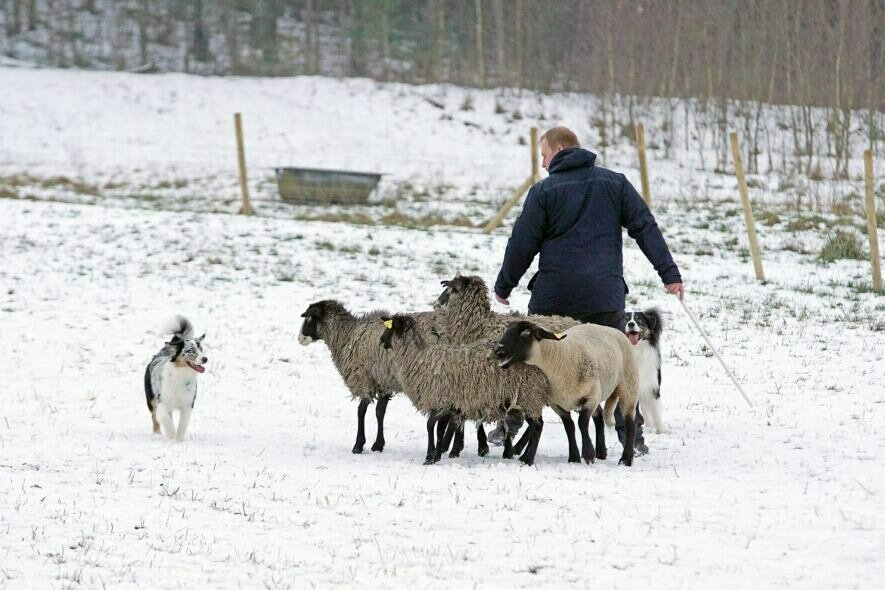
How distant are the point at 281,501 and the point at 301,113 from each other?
30649 mm

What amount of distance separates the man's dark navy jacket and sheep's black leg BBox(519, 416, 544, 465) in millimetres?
916

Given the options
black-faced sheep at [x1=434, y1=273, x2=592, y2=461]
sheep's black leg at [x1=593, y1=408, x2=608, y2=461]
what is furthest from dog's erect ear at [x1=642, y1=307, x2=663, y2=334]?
sheep's black leg at [x1=593, y1=408, x2=608, y2=461]

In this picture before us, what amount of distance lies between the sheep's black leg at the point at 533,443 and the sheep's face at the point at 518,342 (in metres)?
0.49

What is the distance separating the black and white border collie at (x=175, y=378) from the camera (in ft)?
27.2

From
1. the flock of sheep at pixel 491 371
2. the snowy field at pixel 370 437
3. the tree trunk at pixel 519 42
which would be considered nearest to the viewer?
the snowy field at pixel 370 437

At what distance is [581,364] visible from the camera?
699 centimetres

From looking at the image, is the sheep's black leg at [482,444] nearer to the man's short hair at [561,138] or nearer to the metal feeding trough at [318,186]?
the man's short hair at [561,138]

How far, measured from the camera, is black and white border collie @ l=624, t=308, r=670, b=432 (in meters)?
8.41

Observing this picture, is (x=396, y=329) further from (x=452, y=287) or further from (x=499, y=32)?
(x=499, y=32)

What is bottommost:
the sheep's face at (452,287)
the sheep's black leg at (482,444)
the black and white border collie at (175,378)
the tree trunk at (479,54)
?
the sheep's black leg at (482,444)

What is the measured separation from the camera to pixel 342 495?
6.27 m

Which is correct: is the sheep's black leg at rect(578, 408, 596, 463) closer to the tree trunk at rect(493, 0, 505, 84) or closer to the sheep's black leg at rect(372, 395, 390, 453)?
the sheep's black leg at rect(372, 395, 390, 453)

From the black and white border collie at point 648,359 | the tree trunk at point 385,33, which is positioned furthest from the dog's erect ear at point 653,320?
the tree trunk at point 385,33

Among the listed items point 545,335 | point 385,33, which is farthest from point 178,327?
point 385,33
